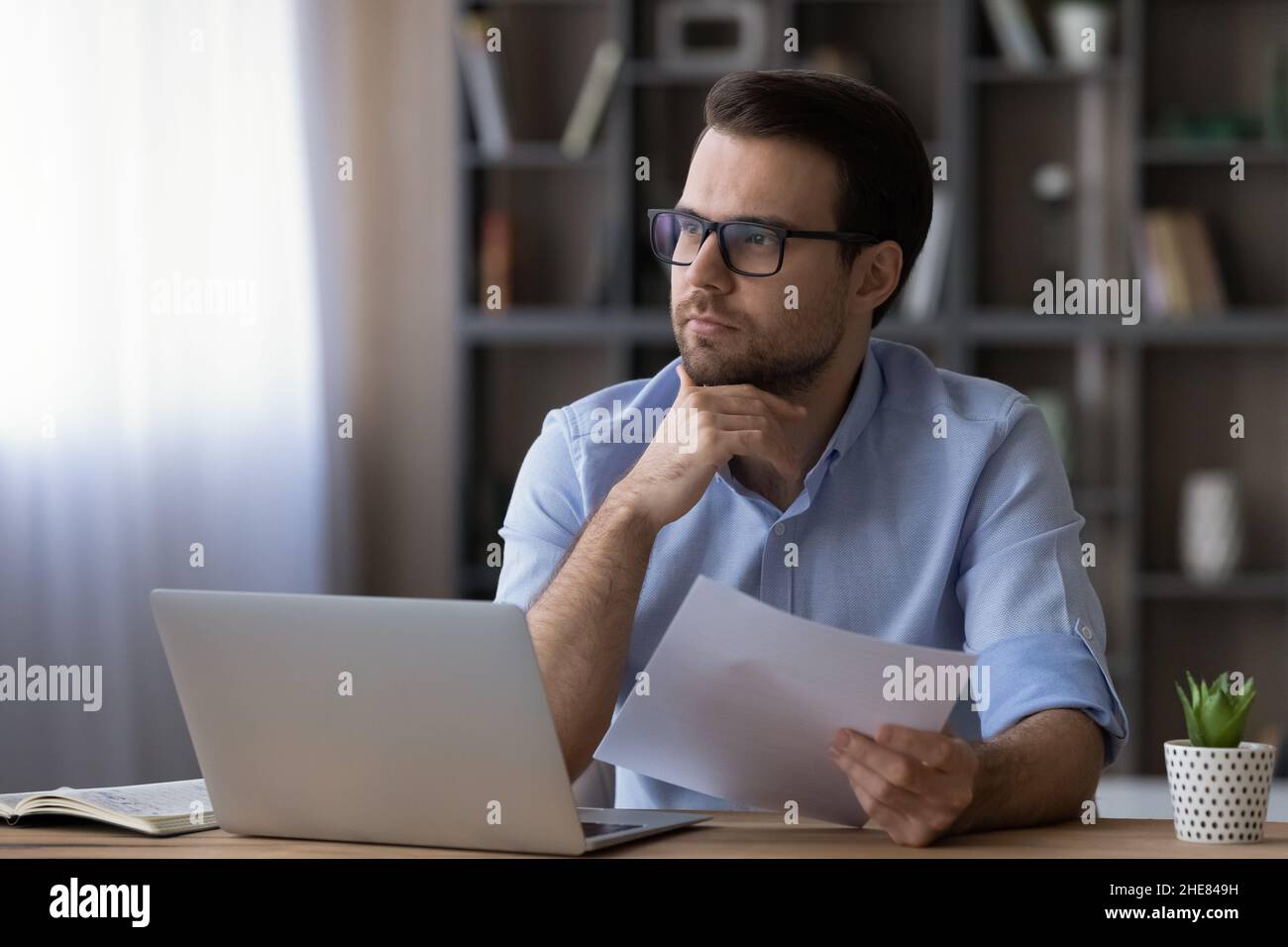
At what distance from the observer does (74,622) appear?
9.25 ft

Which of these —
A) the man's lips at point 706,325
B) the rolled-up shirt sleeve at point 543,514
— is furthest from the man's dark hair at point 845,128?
the rolled-up shirt sleeve at point 543,514

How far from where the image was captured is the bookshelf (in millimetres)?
3684

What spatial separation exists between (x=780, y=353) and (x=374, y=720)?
73cm

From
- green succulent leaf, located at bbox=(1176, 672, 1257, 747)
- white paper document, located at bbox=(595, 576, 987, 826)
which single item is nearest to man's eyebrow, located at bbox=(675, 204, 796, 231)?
white paper document, located at bbox=(595, 576, 987, 826)

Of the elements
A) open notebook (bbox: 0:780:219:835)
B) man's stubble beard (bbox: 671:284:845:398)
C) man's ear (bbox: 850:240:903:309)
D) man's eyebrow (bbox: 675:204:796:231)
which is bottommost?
open notebook (bbox: 0:780:219:835)

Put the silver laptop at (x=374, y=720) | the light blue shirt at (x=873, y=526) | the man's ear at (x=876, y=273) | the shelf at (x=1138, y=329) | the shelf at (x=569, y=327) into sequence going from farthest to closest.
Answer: the shelf at (x=569, y=327)
the shelf at (x=1138, y=329)
the man's ear at (x=876, y=273)
the light blue shirt at (x=873, y=526)
the silver laptop at (x=374, y=720)

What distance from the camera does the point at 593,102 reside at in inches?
148

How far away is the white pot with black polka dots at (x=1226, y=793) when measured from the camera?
113cm

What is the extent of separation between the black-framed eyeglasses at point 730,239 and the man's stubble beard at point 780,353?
0.06m

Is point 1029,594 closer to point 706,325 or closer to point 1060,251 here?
point 706,325

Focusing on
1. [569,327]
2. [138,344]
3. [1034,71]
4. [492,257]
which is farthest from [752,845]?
[1034,71]

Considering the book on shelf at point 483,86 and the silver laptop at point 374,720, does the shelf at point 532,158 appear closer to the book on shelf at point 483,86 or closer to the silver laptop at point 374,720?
the book on shelf at point 483,86

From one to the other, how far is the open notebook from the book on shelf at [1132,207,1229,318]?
295cm

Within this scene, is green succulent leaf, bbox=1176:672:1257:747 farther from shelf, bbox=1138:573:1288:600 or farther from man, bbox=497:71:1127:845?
shelf, bbox=1138:573:1288:600
